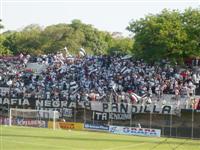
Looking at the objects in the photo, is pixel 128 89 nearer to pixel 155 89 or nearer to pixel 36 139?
pixel 155 89

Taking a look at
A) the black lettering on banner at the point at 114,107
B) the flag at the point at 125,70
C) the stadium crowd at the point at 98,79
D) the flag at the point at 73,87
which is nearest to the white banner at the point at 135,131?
the black lettering on banner at the point at 114,107

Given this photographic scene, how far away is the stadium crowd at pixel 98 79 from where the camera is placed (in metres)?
43.4

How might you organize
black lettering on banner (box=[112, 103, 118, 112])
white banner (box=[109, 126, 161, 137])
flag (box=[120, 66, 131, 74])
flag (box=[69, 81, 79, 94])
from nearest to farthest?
white banner (box=[109, 126, 161, 137]) → black lettering on banner (box=[112, 103, 118, 112]) → flag (box=[120, 66, 131, 74]) → flag (box=[69, 81, 79, 94])

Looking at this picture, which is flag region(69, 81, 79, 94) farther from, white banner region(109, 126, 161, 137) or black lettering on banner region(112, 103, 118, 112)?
white banner region(109, 126, 161, 137)

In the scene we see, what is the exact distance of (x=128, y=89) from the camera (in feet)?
149

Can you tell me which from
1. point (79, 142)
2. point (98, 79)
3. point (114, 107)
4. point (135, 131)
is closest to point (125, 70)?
point (98, 79)

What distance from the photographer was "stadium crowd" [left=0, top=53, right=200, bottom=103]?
43438 mm

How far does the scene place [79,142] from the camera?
33406mm

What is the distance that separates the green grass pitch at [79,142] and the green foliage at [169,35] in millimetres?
11015

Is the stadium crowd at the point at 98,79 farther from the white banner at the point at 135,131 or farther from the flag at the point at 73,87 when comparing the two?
the white banner at the point at 135,131

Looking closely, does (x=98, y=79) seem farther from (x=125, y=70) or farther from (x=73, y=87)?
(x=125, y=70)

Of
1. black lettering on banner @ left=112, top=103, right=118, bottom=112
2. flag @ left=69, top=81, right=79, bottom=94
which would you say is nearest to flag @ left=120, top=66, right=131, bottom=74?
flag @ left=69, top=81, right=79, bottom=94

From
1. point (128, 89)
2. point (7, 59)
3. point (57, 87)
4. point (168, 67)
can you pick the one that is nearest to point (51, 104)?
point (57, 87)

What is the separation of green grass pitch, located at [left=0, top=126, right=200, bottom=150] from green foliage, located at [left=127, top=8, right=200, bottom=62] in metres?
11.0
